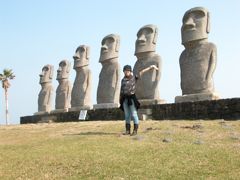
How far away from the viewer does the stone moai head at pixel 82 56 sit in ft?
82.9

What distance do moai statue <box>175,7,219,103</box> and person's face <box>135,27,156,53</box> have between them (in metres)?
2.37

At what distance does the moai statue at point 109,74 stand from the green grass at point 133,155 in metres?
9.61

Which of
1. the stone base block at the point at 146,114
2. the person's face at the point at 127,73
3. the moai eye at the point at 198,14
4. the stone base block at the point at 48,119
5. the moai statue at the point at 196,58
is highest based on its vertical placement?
the moai eye at the point at 198,14

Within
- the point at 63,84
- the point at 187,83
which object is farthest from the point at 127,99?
the point at 63,84

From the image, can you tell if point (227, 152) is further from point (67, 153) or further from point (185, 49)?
point (185, 49)

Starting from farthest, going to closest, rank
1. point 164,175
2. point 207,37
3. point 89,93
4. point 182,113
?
point 89,93
point 207,37
point 182,113
point 164,175

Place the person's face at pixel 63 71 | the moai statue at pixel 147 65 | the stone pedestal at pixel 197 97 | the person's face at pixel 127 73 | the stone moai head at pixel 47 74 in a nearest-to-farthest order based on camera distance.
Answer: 1. the person's face at pixel 127 73
2. the stone pedestal at pixel 197 97
3. the moai statue at pixel 147 65
4. the person's face at pixel 63 71
5. the stone moai head at pixel 47 74

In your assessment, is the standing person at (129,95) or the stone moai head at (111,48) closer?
the standing person at (129,95)

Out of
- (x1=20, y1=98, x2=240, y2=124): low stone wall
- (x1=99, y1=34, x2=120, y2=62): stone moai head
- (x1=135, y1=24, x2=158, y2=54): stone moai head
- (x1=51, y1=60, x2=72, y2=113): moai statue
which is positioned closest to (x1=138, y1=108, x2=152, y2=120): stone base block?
(x1=20, y1=98, x2=240, y2=124): low stone wall

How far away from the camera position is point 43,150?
1038 centimetres

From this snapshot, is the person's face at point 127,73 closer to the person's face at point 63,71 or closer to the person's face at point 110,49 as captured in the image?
the person's face at point 110,49

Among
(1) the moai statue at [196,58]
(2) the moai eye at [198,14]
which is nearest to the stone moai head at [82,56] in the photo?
(1) the moai statue at [196,58]

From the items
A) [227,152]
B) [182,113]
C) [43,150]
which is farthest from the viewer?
[182,113]

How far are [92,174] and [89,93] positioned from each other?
17.0 m
